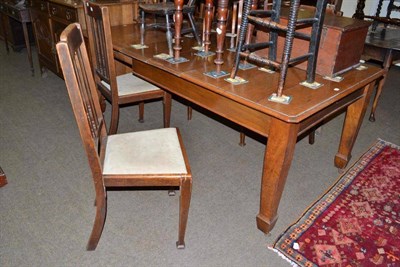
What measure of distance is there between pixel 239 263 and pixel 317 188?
80cm

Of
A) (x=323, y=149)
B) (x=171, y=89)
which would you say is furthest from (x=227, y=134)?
(x=171, y=89)

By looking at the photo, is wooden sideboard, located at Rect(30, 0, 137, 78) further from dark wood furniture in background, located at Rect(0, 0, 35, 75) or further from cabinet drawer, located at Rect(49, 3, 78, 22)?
dark wood furniture in background, located at Rect(0, 0, 35, 75)

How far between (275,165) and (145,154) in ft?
1.97

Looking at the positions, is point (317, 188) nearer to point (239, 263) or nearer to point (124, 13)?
point (239, 263)

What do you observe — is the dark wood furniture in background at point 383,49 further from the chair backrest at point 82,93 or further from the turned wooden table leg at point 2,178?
the turned wooden table leg at point 2,178

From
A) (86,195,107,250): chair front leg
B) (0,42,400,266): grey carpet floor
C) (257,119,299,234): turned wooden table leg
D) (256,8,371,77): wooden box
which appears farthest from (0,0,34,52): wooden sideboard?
(257,119,299,234): turned wooden table leg

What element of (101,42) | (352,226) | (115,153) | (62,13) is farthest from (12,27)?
(352,226)

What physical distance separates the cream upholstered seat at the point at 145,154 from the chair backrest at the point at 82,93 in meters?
0.06

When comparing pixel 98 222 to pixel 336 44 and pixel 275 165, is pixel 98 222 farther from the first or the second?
pixel 336 44

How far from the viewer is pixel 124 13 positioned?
113 inches

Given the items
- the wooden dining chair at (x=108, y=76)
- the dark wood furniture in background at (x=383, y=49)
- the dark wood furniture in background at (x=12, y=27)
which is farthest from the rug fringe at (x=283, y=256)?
the dark wood furniture in background at (x=12, y=27)

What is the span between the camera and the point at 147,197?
2043 millimetres

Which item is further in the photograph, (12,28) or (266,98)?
(12,28)

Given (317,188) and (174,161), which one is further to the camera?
(317,188)
